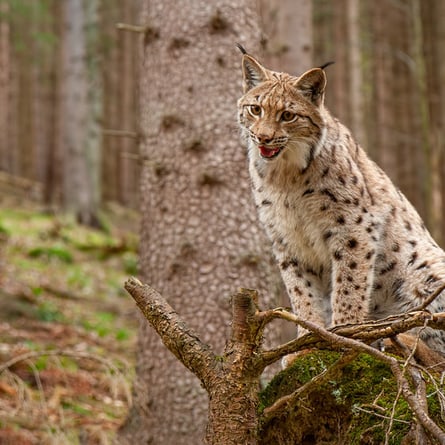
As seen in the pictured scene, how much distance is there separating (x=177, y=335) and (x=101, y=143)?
20163 millimetres

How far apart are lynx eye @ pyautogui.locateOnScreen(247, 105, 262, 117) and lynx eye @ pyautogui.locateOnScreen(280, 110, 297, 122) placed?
0.45 ft

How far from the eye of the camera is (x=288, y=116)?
414 centimetres

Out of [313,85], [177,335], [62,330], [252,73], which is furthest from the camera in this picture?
[62,330]

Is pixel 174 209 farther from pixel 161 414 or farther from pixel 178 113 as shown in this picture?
pixel 161 414

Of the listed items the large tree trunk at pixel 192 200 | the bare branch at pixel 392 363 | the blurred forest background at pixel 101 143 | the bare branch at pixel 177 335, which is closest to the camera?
the bare branch at pixel 392 363

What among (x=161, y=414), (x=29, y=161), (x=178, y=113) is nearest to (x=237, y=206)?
(x=178, y=113)

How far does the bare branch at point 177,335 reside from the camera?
3.06m

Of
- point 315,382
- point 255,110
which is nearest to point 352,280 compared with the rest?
point 255,110

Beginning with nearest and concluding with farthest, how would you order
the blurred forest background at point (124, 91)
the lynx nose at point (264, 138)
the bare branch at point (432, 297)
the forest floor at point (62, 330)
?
1. the bare branch at point (432, 297)
2. the lynx nose at point (264, 138)
3. the forest floor at point (62, 330)
4. the blurred forest background at point (124, 91)

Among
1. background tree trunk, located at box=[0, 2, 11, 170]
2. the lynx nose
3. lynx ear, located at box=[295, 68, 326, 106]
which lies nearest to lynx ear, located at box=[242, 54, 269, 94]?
lynx ear, located at box=[295, 68, 326, 106]

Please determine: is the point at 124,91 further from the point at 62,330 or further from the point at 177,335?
the point at 177,335

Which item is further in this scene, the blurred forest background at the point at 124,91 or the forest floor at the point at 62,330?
the blurred forest background at the point at 124,91

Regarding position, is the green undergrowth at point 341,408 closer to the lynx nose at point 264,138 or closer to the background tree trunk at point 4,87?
the lynx nose at point 264,138

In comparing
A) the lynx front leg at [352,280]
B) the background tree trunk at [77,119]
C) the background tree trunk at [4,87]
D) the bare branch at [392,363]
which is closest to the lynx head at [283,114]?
the lynx front leg at [352,280]
